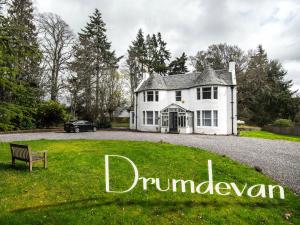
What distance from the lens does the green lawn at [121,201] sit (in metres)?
6.44

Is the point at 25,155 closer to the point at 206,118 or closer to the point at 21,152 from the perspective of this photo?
the point at 21,152

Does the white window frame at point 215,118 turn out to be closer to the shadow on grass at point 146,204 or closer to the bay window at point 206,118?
the bay window at point 206,118

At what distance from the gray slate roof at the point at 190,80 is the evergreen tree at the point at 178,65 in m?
25.0

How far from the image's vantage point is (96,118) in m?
43.7

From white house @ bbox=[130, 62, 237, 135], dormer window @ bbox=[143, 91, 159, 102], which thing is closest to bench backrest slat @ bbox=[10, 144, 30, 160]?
white house @ bbox=[130, 62, 237, 135]

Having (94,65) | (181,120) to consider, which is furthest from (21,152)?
(94,65)

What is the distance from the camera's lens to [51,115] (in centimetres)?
3488

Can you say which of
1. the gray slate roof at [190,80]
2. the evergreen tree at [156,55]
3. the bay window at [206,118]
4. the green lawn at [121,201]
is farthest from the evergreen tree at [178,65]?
the green lawn at [121,201]

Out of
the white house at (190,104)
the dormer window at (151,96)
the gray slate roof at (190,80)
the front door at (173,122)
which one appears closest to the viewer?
the white house at (190,104)

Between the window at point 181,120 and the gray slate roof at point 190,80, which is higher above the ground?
the gray slate roof at point 190,80

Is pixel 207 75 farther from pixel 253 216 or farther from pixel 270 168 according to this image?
pixel 253 216

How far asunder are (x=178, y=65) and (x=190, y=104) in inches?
1228

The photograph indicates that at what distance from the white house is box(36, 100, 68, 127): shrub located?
10.9 m

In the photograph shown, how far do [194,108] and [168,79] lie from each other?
7.67 metres
